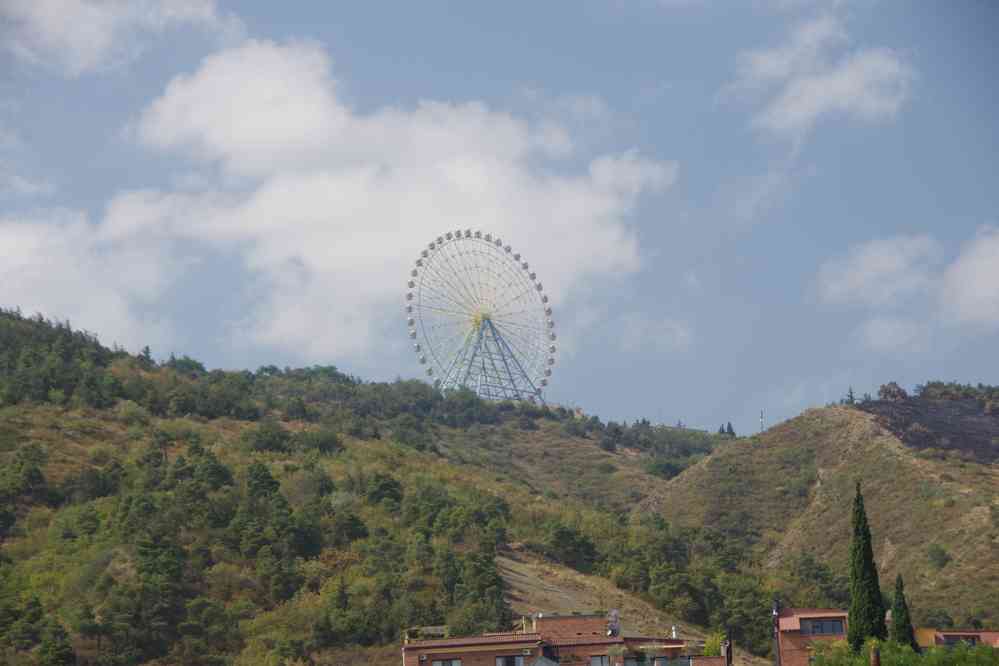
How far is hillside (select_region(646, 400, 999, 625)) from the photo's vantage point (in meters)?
94.4

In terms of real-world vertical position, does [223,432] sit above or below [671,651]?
above

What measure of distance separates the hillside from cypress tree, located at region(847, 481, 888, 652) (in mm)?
30915

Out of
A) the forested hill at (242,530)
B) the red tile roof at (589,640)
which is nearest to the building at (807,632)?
the red tile roof at (589,640)

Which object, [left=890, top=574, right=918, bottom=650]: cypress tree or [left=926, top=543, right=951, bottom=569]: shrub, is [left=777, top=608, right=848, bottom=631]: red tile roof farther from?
[left=926, top=543, right=951, bottom=569]: shrub

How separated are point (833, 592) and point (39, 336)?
5569cm

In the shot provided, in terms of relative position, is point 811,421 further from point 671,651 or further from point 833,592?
point 671,651

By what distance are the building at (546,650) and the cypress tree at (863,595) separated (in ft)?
20.9

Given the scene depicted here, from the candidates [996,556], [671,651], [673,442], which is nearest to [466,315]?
[673,442]

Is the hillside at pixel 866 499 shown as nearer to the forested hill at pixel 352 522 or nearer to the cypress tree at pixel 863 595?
the forested hill at pixel 352 522

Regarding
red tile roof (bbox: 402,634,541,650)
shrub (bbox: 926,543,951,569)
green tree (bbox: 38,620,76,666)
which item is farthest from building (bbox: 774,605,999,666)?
shrub (bbox: 926,543,951,569)

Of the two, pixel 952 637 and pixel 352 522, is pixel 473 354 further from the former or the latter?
pixel 952 637

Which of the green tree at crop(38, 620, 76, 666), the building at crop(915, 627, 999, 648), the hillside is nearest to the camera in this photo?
the building at crop(915, 627, 999, 648)

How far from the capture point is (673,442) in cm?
15925

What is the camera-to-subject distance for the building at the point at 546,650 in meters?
59.4
